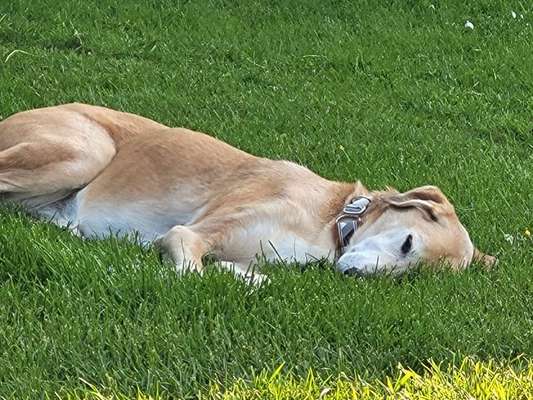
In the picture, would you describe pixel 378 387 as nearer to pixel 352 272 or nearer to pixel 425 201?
pixel 352 272

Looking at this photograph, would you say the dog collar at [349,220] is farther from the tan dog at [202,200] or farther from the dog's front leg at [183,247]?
the dog's front leg at [183,247]

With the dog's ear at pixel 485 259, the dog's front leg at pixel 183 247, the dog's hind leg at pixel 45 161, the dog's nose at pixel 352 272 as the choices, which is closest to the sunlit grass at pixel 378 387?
the dog's nose at pixel 352 272

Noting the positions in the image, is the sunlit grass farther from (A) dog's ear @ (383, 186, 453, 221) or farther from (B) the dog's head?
(A) dog's ear @ (383, 186, 453, 221)

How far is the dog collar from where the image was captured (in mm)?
4750

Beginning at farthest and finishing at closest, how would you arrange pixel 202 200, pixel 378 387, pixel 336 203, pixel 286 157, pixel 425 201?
pixel 286 157
pixel 202 200
pixel 336 203
pixel 425 201
pixel 378 387

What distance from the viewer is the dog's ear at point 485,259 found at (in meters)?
4.65

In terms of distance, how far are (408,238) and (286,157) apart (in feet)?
6.05

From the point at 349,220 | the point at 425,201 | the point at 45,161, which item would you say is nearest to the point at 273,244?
the point at 349,220

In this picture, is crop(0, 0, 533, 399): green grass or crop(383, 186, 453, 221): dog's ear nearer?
crop(0, 0, 533, 399): green grass

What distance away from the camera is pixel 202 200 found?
5.08m

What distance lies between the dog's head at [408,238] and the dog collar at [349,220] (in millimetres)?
28

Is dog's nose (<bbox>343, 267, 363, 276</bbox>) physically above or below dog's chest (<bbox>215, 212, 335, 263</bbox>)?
above

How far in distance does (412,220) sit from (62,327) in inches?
78.0

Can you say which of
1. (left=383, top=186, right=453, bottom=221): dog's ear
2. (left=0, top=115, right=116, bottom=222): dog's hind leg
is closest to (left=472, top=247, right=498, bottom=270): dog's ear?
(left=383, top=186, right=453, bottom=221): dog's ear
